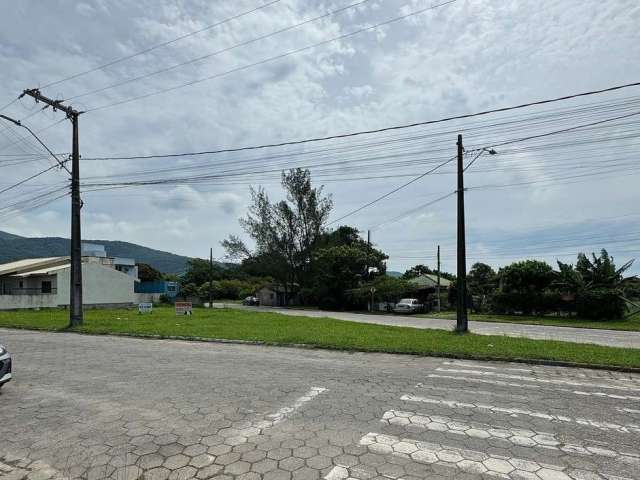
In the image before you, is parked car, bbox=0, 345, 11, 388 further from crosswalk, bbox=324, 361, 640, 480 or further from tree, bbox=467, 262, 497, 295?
tree, bbox=467, 262, 497, 295

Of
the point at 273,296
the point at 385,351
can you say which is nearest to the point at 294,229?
the point at 273,296

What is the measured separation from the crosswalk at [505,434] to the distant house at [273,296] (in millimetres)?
55388

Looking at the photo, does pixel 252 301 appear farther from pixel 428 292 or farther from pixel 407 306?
pixel 407 306

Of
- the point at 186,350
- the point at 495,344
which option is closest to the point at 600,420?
the point at 495,344

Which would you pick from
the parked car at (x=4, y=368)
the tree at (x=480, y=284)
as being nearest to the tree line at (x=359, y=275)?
the tree at (x=480, y=284)

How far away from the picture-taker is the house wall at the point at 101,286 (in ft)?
134

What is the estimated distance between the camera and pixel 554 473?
4.08 meters

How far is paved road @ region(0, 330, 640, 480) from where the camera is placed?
4.26m

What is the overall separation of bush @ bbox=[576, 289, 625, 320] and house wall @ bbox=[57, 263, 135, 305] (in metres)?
43.2

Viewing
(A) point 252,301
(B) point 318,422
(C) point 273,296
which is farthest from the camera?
(C) point 273,296

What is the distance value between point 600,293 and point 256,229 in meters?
41.0

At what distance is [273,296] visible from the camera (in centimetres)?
Answer: 6631

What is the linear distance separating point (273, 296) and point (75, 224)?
4735cm

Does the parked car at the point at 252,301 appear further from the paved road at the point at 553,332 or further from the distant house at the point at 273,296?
the paved road at the point at 553,332
